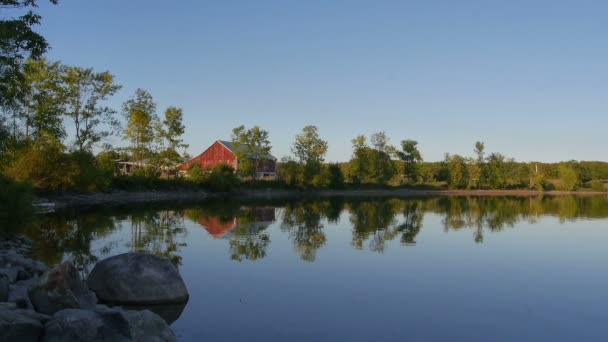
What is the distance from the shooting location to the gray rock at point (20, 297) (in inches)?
280

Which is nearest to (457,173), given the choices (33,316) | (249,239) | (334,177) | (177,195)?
(334,177)

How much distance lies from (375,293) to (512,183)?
8678 centimetres

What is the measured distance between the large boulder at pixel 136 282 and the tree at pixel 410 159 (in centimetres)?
7853

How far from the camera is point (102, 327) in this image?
246 inches

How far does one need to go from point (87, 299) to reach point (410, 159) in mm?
81796

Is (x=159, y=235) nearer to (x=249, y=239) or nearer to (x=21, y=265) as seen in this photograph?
(x=249, y=239)

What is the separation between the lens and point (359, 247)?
1753cm

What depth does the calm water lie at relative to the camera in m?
8.37

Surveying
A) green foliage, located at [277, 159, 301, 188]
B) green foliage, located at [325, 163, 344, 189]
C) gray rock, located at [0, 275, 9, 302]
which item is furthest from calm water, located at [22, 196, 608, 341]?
green foliage, located at [325, 163, 344, 189]

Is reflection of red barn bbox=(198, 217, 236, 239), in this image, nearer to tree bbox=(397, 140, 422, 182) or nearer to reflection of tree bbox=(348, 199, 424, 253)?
reflection of tree bbox=(348, 199, 424, 253)

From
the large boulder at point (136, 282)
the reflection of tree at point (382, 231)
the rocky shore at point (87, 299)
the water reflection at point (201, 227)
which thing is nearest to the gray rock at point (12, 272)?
the rocky shore at point (87, 299)

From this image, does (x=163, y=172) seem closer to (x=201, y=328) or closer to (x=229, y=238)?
(x=229, y=238)

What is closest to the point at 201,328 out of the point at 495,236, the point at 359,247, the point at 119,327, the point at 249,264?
the point at 119,327

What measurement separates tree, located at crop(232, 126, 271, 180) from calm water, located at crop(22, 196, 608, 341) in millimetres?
41545
